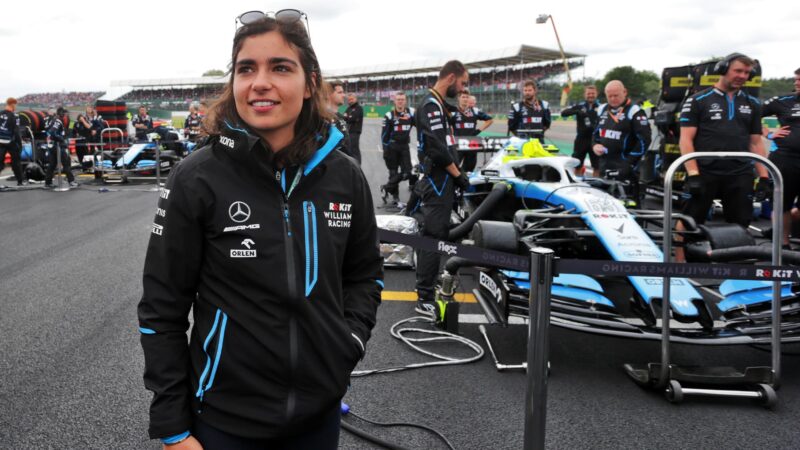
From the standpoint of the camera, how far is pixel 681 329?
3.36 metres

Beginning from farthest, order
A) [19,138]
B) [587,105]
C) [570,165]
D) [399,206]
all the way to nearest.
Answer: [19,138] → [587,105] → [399,206] → [570,165]

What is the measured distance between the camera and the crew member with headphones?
18.2 ft

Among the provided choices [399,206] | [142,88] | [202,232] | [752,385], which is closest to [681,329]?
[752,385]

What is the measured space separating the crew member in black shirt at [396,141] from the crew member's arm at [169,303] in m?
8.69

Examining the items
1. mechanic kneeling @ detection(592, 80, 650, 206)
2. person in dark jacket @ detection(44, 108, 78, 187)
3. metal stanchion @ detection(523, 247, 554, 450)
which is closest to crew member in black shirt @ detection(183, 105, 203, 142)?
person in dark jacket @ detection(44, 108, 78, 187)

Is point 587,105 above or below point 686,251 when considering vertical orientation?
above

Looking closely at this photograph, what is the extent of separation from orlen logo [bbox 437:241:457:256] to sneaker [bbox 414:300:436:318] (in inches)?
51.7

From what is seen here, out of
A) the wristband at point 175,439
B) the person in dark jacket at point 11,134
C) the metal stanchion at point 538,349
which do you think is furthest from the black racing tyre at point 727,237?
the person in dark jacket at point 11,134

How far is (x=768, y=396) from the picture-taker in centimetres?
315

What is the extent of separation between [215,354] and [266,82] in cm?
70

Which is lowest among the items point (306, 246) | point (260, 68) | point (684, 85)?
point (306, 246)

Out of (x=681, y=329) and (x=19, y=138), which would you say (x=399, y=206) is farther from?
(x=19, y=138)

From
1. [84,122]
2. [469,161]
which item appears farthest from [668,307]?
[84,122]

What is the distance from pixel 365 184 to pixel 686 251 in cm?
350
